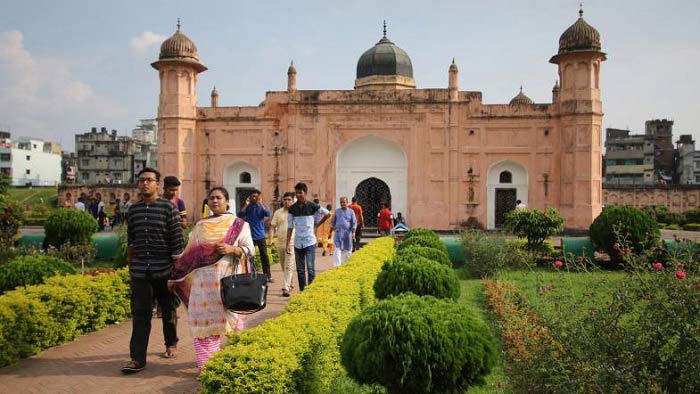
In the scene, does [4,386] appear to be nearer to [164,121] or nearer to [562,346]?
[562,346]

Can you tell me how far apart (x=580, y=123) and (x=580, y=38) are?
3178mm

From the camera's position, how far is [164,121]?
21828 mm

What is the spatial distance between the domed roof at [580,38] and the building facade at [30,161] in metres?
46.0

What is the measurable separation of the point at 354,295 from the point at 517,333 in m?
1.73

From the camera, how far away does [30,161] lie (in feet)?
181

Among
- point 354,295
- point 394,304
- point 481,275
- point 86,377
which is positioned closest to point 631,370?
point 394,304

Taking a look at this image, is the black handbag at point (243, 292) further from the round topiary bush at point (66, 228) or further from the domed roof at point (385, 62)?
the domed roof at point (385, 62)

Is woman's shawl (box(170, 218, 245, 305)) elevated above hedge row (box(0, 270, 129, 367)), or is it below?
above

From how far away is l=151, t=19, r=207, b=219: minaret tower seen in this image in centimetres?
2172

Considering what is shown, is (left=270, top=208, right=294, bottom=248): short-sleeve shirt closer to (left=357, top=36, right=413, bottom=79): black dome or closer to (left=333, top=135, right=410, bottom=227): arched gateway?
(left=333, top=135, right=410, bottom=227): arched gateway

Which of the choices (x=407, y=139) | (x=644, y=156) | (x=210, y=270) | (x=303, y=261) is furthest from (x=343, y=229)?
(x=644, y=156)

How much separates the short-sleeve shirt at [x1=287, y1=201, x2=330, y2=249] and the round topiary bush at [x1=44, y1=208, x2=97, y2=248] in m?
7.21

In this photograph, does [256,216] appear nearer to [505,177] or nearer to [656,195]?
[505,177]

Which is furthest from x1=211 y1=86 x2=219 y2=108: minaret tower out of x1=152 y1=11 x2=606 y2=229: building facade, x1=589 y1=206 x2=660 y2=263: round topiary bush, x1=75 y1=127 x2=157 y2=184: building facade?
x1=75 y1=127 x2=157 y2=184: building facade
